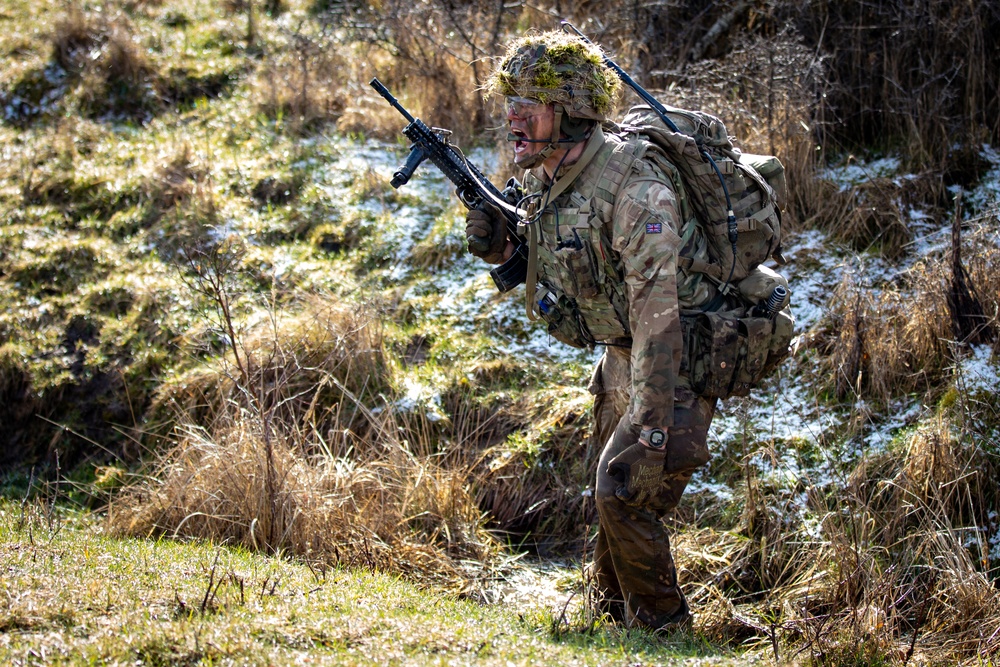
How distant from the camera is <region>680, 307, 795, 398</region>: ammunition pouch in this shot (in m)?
4.01

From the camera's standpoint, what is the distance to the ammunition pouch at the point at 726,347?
4.01m

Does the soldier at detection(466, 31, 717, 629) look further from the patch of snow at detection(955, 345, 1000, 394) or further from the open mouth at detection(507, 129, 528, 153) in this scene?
the patch of snow at detection(955, 345, 1000, 394)

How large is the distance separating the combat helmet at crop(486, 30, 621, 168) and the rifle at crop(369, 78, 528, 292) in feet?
1.66

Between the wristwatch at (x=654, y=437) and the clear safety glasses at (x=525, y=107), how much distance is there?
1.38 metres

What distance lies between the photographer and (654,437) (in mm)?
3740

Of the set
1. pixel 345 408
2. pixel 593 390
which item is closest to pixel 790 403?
pixel 593 390

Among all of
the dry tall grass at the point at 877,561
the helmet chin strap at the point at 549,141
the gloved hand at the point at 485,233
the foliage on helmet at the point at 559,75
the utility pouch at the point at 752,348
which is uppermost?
the foliage on helmet at the point at 559,75

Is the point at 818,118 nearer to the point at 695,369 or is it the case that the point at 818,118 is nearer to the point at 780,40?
the point at 780,40

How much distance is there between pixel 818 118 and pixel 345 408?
4.16 meters

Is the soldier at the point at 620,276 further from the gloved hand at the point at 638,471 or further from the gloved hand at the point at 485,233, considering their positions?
the gloved hand at the point at 485,233

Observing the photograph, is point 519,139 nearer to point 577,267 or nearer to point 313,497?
point 577,267

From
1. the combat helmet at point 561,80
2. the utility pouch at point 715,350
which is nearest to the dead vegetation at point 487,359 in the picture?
the utility pouch at point 715,350

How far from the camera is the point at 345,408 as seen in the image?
21.7ft

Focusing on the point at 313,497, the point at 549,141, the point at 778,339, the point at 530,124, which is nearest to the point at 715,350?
the point at 778,339
